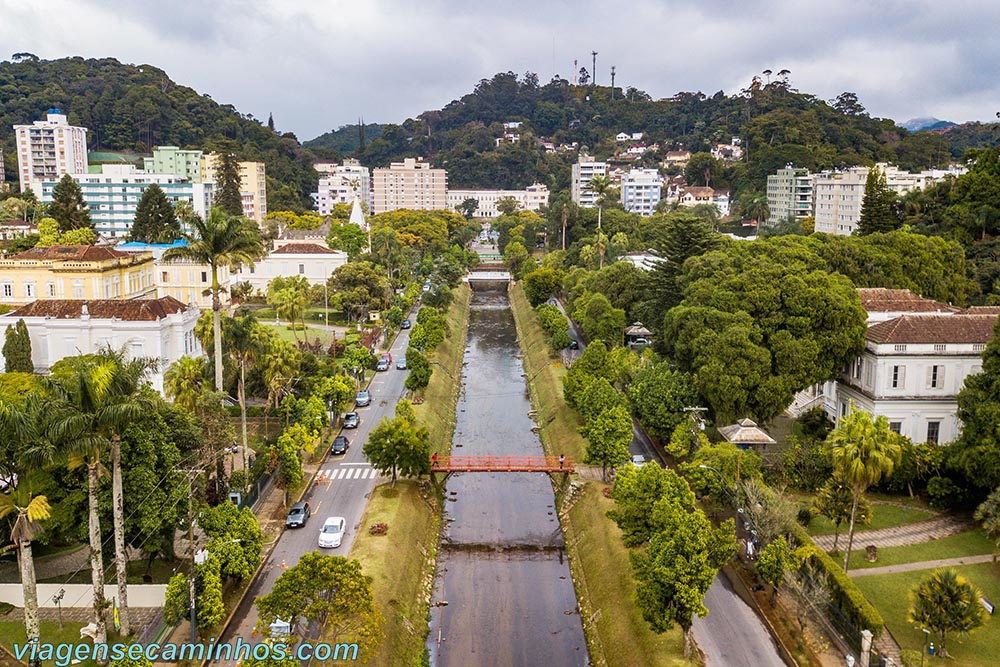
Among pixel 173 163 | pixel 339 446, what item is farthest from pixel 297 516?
pixel 173 163

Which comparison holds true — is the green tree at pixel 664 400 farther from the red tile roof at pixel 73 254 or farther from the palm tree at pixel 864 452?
the red tile roof at pixel 73 254

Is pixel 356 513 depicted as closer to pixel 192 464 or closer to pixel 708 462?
pixel 192 464

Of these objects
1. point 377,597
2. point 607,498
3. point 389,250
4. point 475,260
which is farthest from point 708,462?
point 475,260

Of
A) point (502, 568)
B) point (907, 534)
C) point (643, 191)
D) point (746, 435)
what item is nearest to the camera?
point (907, 534)

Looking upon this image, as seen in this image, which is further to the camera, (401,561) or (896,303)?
(896,303)

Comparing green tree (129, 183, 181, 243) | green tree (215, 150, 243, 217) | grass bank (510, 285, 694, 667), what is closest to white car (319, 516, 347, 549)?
grass bank (510, 285, 694, 667)

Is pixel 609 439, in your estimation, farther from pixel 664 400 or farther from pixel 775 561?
Result: pixel 775 561

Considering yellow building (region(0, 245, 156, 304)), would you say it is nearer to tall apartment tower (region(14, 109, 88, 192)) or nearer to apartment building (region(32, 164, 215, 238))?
apartment building (region(32, 164, 215, 238))
